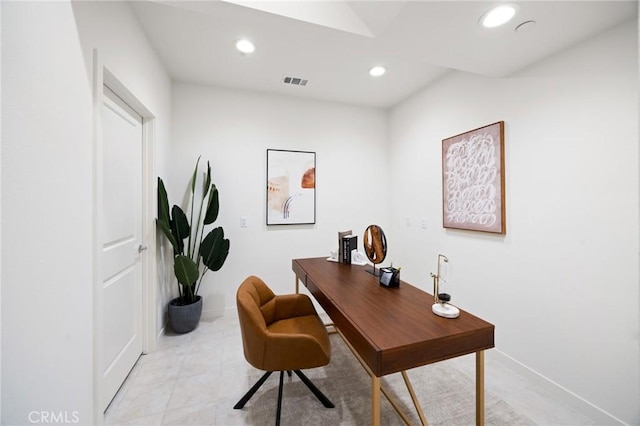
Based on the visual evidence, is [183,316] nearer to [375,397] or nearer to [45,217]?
[45,217]

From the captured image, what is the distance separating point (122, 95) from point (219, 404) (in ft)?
7.48

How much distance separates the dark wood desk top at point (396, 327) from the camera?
1016mm

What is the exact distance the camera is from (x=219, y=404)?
168 cm

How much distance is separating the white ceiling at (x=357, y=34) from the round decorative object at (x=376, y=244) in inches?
54.6

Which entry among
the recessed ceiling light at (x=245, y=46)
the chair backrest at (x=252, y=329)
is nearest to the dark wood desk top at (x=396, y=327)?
the chair backrest at (x=252, y=329)

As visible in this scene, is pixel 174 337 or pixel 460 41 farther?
pixel 174 337

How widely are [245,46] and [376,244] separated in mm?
2070

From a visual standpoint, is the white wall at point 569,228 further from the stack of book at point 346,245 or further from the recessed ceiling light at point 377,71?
the stack of book at point 346,245

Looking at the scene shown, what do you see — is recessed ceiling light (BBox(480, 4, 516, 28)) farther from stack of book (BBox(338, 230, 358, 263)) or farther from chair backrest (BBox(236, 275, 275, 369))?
chair backrest (BBox(236, 275, 275, 369))

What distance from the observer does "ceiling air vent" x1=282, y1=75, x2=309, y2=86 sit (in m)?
2.78

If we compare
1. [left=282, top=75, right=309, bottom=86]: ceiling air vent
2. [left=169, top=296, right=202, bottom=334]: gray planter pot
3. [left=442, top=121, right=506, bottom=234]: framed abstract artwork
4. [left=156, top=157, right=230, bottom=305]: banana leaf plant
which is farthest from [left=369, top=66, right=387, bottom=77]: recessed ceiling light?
[left=169, top=296, right=202, bottom=334]: gray planter pot

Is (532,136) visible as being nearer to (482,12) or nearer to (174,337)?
(482,12)

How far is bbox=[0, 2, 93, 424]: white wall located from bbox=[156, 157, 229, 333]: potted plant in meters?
1.11

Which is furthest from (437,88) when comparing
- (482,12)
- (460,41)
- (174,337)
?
(174,337)
